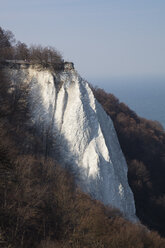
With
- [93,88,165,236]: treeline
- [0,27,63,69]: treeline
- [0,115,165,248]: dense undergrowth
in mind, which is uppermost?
[0,27,63,69]: treeline

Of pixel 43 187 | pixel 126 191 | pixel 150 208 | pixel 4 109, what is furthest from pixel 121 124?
pixel 43 187

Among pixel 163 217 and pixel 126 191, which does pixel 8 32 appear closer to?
pixel 126 191

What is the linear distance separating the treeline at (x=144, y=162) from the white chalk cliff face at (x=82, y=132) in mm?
4896

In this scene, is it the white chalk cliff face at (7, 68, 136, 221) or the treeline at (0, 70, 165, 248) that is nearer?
the treeline at (0, 70, 165, 248)

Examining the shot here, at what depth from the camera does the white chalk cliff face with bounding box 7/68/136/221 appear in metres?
22.7

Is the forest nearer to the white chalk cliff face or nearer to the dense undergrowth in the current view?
the dense undergrowth

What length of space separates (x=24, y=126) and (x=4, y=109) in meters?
2.11

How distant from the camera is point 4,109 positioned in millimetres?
22938

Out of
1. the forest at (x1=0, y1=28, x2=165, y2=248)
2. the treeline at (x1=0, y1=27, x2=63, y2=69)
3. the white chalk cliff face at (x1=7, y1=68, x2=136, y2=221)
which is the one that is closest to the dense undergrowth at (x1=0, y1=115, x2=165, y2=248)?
the forest at (x1=0, y1=28, x2=165, y2=248)

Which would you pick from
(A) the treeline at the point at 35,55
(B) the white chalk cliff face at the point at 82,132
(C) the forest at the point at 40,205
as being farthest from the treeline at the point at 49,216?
(A) the treeline at the point at 35,55

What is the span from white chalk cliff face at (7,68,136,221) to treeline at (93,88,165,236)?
4.90 meters

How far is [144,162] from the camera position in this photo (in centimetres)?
3688

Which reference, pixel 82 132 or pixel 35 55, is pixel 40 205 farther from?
pixel 35 55

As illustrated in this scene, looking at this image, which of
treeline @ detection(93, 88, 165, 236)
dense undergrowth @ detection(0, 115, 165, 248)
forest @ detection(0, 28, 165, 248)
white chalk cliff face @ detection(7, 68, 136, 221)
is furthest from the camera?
treeline @ detection(93, 88, 165, 236)
